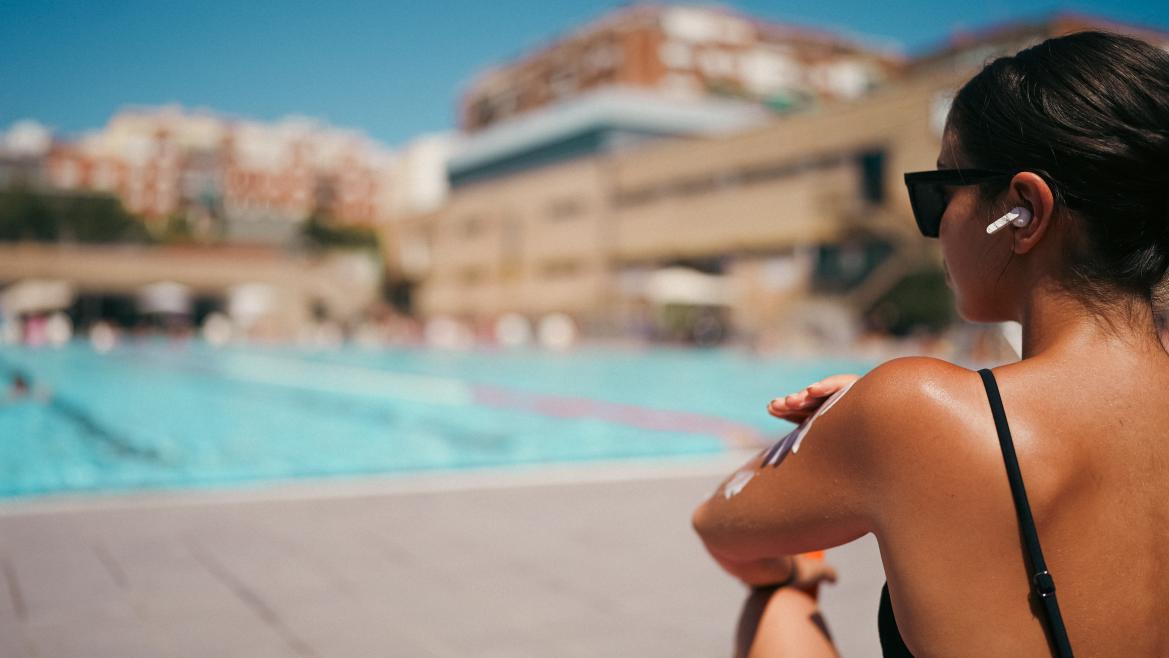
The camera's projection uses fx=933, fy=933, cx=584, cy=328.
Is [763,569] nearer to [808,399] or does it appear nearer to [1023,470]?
[808,399]

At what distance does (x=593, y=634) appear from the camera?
114 inches

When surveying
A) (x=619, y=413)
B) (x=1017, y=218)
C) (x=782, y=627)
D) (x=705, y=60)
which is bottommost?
(x=619, y=413)

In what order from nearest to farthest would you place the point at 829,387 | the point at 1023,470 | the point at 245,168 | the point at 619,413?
the point at 1023,470, the point at 829,387, the point at 619,413, the point at 245,168

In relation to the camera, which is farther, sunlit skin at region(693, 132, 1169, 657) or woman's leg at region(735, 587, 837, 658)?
woman's leg at region(735, 587, 837, 658)

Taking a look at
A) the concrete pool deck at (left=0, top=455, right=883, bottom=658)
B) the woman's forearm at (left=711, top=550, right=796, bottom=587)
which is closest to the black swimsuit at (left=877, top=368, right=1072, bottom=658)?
the woman's forearm at (left=711, top=550, right=796, bottom=587)

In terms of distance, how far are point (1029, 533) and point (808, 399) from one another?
1.14ft

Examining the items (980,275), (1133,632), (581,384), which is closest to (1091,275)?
(980,275)

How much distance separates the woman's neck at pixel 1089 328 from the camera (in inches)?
38.5

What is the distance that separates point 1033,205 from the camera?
980mm

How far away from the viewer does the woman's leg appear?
132cm

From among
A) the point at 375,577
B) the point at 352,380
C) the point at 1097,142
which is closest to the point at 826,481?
the point at 1097,142

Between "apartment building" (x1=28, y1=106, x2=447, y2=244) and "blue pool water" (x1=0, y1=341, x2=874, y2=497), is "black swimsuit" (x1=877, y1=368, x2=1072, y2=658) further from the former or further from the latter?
"apartment building" (x1=28, y1=106, x2=447, y2=244)

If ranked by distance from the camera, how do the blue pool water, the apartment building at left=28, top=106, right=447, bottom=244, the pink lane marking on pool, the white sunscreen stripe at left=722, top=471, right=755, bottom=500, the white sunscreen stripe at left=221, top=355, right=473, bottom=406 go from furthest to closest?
the apartment building at left=28, top=106, right=447, bottom=244 < the white sunscreen stripe at left=221, top=355, right=473, bottom=406 < the pink lane marking on pool < the blue pool water < the white sunscreen stripe at left=722, top=471, right=755, bottom=500

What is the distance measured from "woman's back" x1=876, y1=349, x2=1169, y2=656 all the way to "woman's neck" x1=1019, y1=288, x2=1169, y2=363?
0.4 inches
